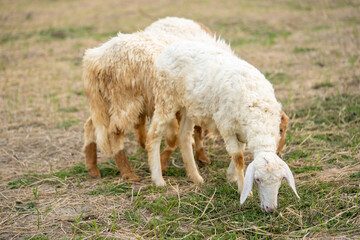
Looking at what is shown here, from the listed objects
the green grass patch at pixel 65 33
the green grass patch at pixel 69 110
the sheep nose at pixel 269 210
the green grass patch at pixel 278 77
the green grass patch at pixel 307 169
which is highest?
the green grass patch at pixel 65 33

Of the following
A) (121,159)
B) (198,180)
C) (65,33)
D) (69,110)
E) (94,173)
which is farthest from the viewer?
(65,33)

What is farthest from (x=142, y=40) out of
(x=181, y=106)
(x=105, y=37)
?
(x=105, y=37)

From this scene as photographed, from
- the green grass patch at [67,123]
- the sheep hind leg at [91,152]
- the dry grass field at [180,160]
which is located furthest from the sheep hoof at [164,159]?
the green grass patch at [67,123]

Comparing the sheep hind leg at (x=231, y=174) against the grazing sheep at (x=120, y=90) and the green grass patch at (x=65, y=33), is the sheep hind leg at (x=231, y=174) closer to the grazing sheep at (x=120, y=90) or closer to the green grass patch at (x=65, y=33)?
the grazing sheep at (x=120, y=90)

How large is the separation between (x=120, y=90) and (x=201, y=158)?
1418mm

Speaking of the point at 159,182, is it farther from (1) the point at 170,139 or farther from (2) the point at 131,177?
(1) the point at 170,139

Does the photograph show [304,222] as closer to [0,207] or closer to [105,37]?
[0,207]

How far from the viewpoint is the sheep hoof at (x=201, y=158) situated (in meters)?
5.28

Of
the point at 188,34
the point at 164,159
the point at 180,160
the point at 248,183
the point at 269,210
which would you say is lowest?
the point at 180,160

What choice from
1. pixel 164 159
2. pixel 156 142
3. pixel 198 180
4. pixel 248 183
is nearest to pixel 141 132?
pixel 164 159

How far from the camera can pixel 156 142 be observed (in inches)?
185

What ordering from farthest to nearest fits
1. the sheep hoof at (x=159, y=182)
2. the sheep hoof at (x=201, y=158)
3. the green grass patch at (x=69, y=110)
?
the green grass patch at (x=69, y=110), the sheep hoof at (x=201, y=158), the sheep hoof at (x=159, y=182)

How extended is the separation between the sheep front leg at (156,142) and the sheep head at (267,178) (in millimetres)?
1325

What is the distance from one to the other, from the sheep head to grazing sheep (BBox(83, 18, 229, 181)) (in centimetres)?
152
